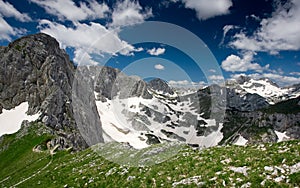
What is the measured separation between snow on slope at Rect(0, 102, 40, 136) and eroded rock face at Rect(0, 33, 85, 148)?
3.94 meters

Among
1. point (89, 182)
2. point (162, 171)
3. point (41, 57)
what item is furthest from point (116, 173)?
point (41, 57)

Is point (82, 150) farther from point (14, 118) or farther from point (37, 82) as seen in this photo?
point (37, 82)

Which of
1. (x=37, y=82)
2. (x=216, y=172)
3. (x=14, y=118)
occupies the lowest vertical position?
(x=216, y=172)

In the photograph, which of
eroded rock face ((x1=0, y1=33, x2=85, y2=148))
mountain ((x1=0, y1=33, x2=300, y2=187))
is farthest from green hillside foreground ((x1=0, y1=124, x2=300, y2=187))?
eroded rock face ((x1=0, y1=33, x2=85, y2=148))

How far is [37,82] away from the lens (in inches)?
6112

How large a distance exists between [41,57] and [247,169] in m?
181

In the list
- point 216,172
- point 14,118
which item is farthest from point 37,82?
point 216,172

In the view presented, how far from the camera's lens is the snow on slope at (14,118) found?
402 ft

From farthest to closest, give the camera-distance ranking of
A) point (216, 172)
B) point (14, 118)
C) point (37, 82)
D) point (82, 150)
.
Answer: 1. point (37, 82)
2. point (14, 118)
3. point (82, 150)
4. point (216, 172)

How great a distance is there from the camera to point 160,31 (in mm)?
24250

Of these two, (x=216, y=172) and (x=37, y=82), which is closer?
(x=216, y=172)

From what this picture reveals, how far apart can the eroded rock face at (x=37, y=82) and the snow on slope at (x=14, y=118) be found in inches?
155

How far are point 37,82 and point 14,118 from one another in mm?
31484

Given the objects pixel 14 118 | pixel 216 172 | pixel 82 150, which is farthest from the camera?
pixel 14 118
